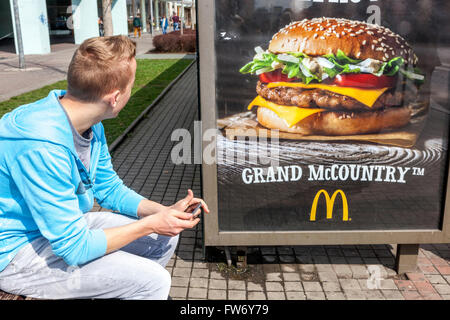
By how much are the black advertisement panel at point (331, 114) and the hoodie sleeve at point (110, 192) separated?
0.74 metres

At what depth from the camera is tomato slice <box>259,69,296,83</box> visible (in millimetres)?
2800

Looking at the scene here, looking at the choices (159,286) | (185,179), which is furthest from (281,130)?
(185,179)

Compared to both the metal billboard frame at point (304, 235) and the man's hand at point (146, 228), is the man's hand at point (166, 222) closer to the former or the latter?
the man's hand at point (146, 228)

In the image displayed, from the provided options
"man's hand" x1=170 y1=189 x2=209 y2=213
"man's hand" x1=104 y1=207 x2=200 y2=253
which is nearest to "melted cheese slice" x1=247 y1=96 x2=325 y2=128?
"man's hand" x1=170 y1=189 x2=209 y2=213

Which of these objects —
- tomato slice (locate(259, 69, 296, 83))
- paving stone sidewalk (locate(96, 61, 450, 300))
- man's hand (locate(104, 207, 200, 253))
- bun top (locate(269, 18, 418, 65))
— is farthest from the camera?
paving stone sidewalk (locate(96, 61, 450, 300))

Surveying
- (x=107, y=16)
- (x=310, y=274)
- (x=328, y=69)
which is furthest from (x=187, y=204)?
(x=107, y=16)

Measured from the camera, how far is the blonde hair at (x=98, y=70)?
6.07 ft

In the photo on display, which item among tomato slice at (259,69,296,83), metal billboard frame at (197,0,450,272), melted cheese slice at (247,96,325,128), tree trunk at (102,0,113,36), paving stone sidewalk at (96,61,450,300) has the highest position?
tree trunk at (102,0,113,36)

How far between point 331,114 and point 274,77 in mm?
467

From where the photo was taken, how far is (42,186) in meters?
1.74

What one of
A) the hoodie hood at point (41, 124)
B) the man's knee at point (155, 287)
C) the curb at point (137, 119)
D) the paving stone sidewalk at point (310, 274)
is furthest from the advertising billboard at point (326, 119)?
the curb at point (137, 119)

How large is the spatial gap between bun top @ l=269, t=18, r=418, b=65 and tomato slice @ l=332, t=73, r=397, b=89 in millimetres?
118

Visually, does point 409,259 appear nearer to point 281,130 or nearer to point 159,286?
Answer: point 281,130

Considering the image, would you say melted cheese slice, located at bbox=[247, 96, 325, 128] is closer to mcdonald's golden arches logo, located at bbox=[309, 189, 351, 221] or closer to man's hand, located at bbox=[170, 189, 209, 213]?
mcdonald's golden arches logo, located at bbox=[309, 189, 351, 221]
